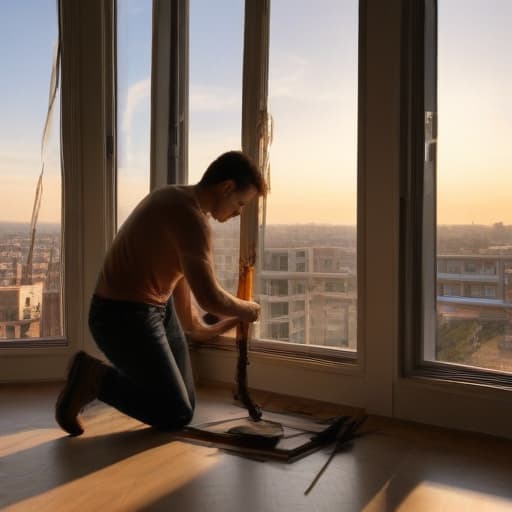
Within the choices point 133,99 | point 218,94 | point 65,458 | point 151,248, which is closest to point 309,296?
point 151,248

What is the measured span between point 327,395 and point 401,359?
0.40m

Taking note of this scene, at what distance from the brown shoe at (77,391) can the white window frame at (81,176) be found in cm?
95

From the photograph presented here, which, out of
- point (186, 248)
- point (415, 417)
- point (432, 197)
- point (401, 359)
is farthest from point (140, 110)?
point (415, 417)

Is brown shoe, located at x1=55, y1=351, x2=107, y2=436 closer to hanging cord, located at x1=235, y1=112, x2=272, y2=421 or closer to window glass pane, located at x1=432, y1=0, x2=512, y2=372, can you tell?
hanging cord, located at x1=235, y1=112, x2=272, y2=421

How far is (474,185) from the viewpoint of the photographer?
248cm

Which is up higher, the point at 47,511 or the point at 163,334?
the point at 163,334

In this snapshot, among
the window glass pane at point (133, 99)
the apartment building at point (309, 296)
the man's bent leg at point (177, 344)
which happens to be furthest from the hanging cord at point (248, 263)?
the window glass pane at point (133, 99)

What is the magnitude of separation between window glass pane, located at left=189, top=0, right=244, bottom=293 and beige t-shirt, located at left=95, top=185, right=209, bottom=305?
2.50 feet

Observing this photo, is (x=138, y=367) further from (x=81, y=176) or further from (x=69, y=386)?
(x=81, y=176)

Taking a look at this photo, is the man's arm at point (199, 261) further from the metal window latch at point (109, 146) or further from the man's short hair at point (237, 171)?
the metal window latch at point (109, 146)

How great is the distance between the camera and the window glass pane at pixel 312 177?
9.23ft

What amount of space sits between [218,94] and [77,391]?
5.43ft

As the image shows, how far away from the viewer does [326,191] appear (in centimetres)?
288

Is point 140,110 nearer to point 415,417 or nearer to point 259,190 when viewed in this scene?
point 259,190
